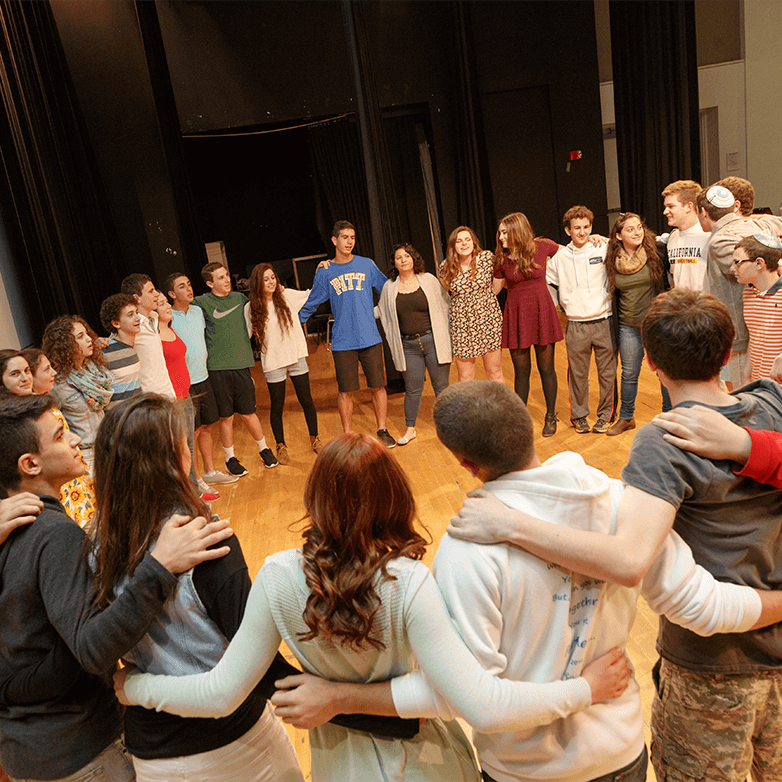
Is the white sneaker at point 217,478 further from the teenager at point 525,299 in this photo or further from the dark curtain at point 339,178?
the dark curtain at point 339,178

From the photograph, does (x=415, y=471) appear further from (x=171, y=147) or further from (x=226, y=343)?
(x=171, y=147)

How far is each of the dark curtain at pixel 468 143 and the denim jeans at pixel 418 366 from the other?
4.30 metres

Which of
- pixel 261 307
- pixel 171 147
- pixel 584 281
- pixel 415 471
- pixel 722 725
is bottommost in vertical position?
pixel 415 471

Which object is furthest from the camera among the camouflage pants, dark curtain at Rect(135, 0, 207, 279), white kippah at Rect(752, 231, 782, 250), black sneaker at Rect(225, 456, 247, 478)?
dark curtain at Rect(135, 0, 207, 279)

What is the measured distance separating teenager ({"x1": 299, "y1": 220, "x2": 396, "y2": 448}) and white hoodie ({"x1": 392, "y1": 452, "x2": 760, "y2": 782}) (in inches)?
156

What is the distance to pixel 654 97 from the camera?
8203 millimetres

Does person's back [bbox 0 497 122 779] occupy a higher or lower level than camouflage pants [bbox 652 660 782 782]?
higher

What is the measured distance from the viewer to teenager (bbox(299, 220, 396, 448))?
5219mm

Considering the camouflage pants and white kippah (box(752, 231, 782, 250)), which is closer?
the camouflage pants

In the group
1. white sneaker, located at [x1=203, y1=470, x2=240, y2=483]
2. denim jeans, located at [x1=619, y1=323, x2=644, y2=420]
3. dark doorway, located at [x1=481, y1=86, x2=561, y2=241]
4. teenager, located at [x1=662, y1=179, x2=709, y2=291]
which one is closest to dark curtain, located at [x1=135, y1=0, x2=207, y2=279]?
white sneaker, located at [x1=203, y1=470, x2=240, y2=483]

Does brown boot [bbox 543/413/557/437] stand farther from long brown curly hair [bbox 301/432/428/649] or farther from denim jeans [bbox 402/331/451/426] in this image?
long brown curly hair [bbox 301/432/428/649]

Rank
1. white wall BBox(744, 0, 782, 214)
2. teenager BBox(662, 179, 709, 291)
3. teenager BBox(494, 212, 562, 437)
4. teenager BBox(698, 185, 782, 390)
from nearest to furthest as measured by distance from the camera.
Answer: teenager BBox(698, 185, 782, 390)
teenager BBox(662, 179, 709, 291)
teenager BBox(494, 212, 562, 437)
white wall BBox(744, 0, 782, 214)

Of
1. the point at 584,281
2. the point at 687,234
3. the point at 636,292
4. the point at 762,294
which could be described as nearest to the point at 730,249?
the point at 762,294

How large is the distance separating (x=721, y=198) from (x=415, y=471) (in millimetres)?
2548
